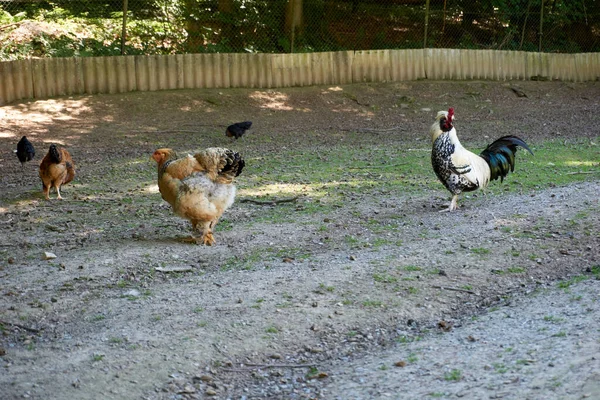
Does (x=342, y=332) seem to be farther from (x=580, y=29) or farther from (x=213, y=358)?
(x=580, y=29)

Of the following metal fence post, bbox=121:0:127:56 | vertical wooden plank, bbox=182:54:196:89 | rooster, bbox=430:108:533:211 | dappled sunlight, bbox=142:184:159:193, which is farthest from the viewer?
vertical wooden plank, bbox=182:54:196:89

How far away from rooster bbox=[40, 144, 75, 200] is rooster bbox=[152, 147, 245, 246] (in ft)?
8.08

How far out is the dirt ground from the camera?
5.27m

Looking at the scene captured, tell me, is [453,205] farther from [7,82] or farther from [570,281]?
[7,82]

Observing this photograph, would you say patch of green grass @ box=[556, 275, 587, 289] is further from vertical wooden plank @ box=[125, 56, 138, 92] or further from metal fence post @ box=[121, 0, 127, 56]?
metal fence post @ box=[121, 0, 127, 56]

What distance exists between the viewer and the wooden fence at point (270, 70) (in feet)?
Result: 51.4

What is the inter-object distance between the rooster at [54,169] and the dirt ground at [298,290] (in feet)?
0.86

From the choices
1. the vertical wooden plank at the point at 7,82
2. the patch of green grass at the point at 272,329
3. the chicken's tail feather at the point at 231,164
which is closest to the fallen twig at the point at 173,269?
the chicken's tail feather at the point at 231,164

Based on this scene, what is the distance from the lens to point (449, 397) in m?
4.90

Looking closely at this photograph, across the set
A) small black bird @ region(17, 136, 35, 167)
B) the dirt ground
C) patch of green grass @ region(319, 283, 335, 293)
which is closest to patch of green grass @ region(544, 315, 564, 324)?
the dirt ground

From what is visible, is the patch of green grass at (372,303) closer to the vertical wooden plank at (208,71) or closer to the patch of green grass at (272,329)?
the patch of green grass at (272,329)

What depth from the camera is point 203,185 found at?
804 centimetres

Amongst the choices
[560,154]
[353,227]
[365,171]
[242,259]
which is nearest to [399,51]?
[560,154]

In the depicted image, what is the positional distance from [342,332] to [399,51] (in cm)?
1396
